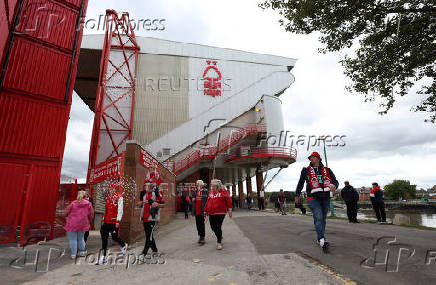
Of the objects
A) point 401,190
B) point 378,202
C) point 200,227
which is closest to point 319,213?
point 200,227

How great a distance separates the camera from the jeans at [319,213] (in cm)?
457

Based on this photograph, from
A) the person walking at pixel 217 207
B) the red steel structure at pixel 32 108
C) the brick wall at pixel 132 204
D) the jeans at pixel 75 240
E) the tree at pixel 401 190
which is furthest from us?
the tree at pixel 401 190

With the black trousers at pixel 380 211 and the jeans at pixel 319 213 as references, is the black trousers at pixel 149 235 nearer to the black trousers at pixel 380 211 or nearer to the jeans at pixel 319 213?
the jeans at pixel 319 213

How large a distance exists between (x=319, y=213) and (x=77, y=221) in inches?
216

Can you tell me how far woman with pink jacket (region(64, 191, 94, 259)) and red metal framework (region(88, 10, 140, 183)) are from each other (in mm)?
15455

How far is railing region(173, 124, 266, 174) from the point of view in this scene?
72.9ft

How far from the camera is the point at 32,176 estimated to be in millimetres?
8445

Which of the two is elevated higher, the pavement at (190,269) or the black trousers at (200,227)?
the black trousers at (200,227)

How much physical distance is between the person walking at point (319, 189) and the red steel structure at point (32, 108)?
8.65m

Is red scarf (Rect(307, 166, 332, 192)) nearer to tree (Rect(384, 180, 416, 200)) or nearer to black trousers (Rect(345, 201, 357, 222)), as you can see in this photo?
black trousers (Rect(345, 201, 357, 222))

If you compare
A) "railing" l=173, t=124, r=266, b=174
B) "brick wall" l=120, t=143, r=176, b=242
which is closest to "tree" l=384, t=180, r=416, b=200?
"railing" l=173, t=124, r=266, b=174

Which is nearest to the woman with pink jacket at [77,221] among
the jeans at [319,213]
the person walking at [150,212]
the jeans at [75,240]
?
the jeans at [75,240]

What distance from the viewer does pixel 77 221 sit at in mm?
5586

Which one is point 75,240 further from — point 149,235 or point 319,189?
point 319,189
